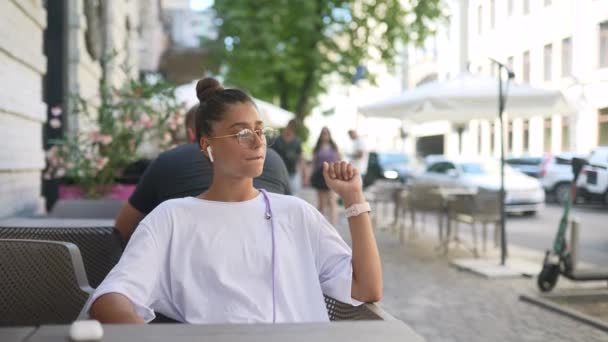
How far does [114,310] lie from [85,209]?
301cm

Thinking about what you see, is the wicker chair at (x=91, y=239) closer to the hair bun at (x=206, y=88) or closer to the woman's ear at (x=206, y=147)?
the hair bun at (x=206, y=88)

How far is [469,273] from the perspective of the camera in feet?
28.4

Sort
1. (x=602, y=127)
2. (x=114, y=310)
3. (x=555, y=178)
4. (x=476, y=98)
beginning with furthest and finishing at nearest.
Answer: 1. (x=555, y=178)
2. (x=602, y=127)
3. (x=476, y=98)
4. (x=114, y=310)

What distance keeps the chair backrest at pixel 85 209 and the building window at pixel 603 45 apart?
20.4ft

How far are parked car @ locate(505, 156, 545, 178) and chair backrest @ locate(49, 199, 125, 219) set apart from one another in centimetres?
1746

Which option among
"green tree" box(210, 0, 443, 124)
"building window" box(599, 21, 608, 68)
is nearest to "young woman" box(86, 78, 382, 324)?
"building window" box(599, 21, 608, 68)

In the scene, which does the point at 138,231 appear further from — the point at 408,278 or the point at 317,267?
the point at 408,278

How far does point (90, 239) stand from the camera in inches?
140

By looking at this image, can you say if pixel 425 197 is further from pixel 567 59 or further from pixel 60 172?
pixel 60 172

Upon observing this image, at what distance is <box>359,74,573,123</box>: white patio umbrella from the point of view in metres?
9.52

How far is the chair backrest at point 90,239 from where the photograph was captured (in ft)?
11.3

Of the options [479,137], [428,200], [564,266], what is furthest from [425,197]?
[479,137]

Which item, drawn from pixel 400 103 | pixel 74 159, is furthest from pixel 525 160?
pixel 74 159

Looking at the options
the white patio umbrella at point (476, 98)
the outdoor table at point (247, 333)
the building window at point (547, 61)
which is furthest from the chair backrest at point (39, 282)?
the building window at point (547, 61)
